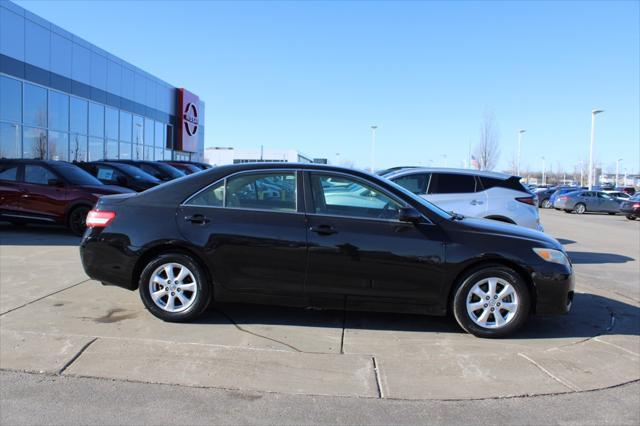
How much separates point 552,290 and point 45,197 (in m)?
10.1

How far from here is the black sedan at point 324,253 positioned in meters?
5.06

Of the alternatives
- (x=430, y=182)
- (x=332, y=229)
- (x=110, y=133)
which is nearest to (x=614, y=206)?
(x=430, y=182)

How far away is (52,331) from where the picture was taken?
195 inches

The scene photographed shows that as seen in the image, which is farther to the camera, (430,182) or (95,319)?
(430,182)

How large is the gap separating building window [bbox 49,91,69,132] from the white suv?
62.0 feet

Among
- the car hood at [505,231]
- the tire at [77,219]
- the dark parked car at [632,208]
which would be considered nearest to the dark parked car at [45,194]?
the tire at [77,219]

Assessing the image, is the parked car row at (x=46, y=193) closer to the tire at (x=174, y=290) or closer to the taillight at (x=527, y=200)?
A: the tire at (x=174, y=290)

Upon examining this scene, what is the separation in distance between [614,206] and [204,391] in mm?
32430

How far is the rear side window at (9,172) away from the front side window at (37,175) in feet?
0.68

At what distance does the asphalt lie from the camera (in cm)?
402

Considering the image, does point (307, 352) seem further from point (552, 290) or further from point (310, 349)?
point (552, 290)

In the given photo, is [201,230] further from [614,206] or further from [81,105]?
[614,206]

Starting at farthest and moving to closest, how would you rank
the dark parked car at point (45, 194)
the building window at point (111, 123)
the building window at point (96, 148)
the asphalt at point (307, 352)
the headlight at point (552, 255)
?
the building window at point (111, 123) < the building window at point (96, 148) < the dark parked car at point (45, 194) < the headlight at point (552, 255) < the asphalt at point (307, 352)

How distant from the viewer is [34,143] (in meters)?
21.9
